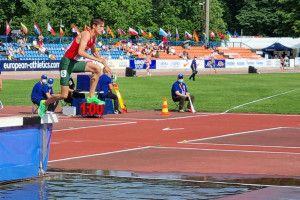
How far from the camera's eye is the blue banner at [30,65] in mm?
66756

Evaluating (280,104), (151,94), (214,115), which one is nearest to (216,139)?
(214,115)

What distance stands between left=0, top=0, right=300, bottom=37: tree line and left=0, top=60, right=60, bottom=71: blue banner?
12908 millimetres

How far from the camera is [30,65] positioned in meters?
68.6

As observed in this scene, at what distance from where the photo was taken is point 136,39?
89812 millimetres

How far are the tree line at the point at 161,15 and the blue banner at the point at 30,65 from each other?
12908 mm

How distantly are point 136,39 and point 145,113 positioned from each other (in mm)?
59569

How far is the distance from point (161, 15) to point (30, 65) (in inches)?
1390

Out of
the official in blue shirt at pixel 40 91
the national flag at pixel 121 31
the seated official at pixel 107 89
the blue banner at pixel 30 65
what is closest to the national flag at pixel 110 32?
the national flag at pixel 121 31

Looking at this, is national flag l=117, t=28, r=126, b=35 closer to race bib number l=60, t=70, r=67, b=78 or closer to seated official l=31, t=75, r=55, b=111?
seated official l=31, t=75, r=55, b=111

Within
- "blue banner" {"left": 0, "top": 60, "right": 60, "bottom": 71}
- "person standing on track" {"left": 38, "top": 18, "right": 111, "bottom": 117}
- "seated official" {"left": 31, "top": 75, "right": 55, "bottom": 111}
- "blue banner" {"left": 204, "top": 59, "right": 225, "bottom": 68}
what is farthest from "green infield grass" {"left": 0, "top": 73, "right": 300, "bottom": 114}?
"blue banner" {"left": 204, "top": 59, "right": 225, "bottom": 68}

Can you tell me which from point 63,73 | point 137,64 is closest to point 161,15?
point 137,64

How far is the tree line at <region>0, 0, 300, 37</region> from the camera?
86.0 meters

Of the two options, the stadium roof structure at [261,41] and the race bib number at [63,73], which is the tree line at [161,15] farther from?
the race bib number at [63,73]

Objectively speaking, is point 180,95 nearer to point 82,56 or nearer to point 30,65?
point 82,56
